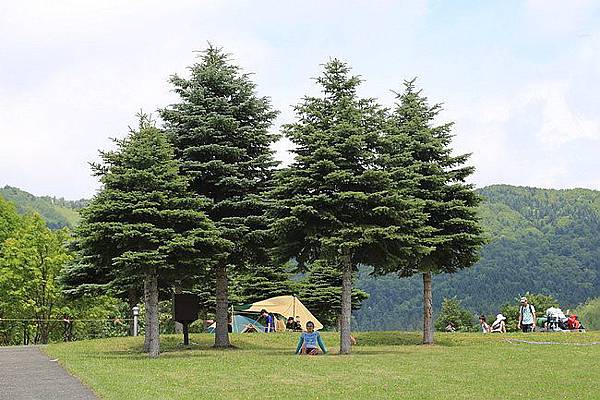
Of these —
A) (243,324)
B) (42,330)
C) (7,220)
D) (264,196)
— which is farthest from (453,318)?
(264,196)

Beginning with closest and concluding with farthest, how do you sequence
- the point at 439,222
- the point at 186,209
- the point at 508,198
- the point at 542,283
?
the point at 186,209 < the point at 439,222 < the point at 542,283 < the point at 508,198

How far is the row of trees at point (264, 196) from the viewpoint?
22.1 meters

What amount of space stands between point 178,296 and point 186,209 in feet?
15.3

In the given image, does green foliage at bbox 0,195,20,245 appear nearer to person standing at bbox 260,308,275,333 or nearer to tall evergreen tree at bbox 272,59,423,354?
person standing at bbox 260,308,275,333

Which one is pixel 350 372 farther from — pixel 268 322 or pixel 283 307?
pixel 283 307

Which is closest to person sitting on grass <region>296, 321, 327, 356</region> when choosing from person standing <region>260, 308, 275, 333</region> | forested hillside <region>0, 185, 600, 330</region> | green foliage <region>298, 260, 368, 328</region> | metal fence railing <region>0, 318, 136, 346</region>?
person standing <region>260, 308, 275, 333</region>

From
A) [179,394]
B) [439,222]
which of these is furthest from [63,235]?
[179,394]

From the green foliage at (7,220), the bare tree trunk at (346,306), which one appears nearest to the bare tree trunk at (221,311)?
the bare tree trunk at (346,306)

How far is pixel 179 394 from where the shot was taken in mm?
13055

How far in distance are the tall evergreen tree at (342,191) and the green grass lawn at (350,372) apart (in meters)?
3.27

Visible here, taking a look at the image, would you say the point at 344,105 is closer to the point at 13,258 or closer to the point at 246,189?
the point at 246,189

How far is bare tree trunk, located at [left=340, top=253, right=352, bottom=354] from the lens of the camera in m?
22.7

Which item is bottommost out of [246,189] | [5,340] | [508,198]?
[5,340]

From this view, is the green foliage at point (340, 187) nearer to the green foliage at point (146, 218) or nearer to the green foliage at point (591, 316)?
the green foliage at point (146, 218)
